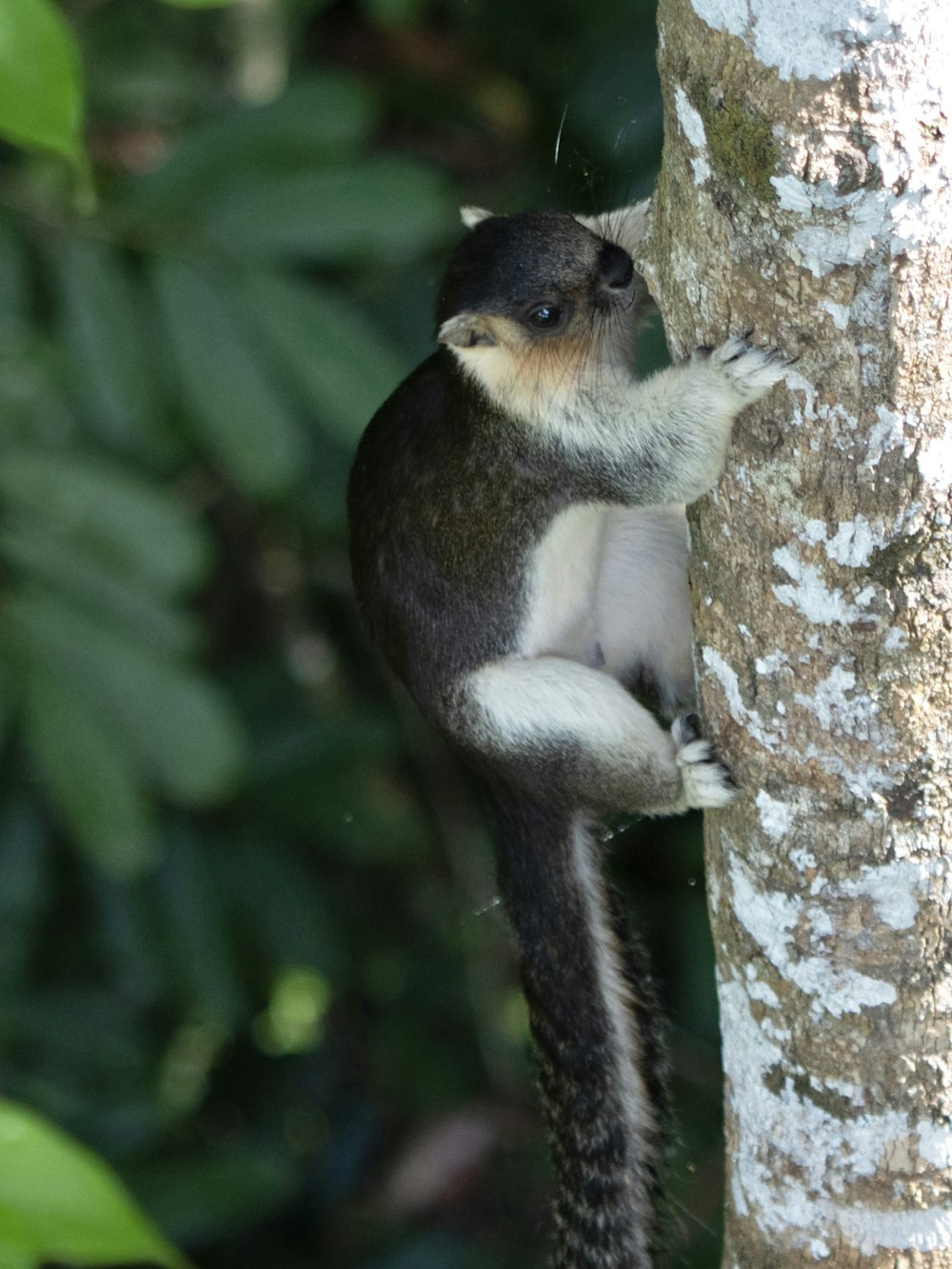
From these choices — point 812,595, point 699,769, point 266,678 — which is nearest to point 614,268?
point 699,769

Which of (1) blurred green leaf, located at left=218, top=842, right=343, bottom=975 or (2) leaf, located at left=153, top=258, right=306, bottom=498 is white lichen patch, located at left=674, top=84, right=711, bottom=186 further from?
(1) blurred green leaf, located at left=218, top=842, right=343, bottom=975

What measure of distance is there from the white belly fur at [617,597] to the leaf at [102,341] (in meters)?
1.10

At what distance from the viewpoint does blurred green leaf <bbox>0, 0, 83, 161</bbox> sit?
→ 118 centimetres

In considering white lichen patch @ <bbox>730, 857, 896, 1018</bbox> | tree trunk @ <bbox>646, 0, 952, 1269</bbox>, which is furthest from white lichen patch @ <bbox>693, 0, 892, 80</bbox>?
white lichen patch @ <bbox>730, 857, 896, 1018</bbox>

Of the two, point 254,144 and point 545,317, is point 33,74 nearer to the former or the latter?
point 545,317

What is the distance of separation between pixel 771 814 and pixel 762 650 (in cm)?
20

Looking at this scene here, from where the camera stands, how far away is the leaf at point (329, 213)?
10.2ft

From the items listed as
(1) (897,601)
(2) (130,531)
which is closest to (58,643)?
(2) (130,531)

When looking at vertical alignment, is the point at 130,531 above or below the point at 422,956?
above

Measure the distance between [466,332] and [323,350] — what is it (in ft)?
2.83

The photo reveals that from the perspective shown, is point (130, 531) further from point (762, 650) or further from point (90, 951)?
point (762, 650)

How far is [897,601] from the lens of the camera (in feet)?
4.90

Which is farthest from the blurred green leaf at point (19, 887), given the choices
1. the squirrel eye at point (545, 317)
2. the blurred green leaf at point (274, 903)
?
the squirrel eye at point (545, 317)

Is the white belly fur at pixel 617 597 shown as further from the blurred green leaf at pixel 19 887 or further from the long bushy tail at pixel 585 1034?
the blurred green leaf at pixel 19 887
